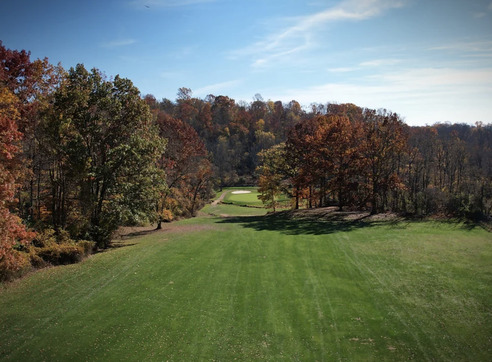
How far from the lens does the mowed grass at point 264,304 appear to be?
11.6 meters

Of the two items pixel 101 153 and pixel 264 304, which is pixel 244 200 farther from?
pixel 264 304

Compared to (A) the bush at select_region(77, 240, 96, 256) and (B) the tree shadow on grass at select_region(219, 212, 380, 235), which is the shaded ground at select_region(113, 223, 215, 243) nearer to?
(B) the tree shadow on grass at select_region(219, 212, 380, 235)

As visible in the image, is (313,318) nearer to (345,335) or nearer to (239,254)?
(345,335)

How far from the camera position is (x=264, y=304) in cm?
1480

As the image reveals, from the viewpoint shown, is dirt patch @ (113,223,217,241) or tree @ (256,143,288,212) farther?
tree @ (256,143,288,212)

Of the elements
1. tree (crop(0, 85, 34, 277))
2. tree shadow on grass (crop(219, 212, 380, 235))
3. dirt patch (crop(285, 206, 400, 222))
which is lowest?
tree shadow on grass (crop(219, 212, 380, 235))

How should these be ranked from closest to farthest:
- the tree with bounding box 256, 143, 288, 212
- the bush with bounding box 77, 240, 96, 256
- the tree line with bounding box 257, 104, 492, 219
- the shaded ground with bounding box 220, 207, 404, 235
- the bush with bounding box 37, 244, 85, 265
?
the bush with bounding box 37, 244, 85, 265
the bush with bounding box 77, 240, 96, 256
the shaded ground with bounding box 220, 207, 404, 235
the tree line with bounding box 257, 104, 492, 219
the tree with bounding box 256, 143, 288, 212

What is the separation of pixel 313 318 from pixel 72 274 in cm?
1372

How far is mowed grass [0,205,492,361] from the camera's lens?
11.6m

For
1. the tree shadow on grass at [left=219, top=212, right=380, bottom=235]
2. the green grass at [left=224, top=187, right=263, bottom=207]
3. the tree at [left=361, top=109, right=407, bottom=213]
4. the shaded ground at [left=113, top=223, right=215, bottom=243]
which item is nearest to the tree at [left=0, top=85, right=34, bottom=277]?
the shaded ground at [left=113, top=223, right=215, bottom=243]

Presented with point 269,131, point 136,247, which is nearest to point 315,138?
point 136,247

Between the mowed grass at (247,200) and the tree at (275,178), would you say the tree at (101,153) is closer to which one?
the tree at (275,178)

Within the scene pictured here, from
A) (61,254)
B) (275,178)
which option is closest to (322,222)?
(275,178)

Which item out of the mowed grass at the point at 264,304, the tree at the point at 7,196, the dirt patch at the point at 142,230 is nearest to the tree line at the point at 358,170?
the mowed grass at the point at 264,304
